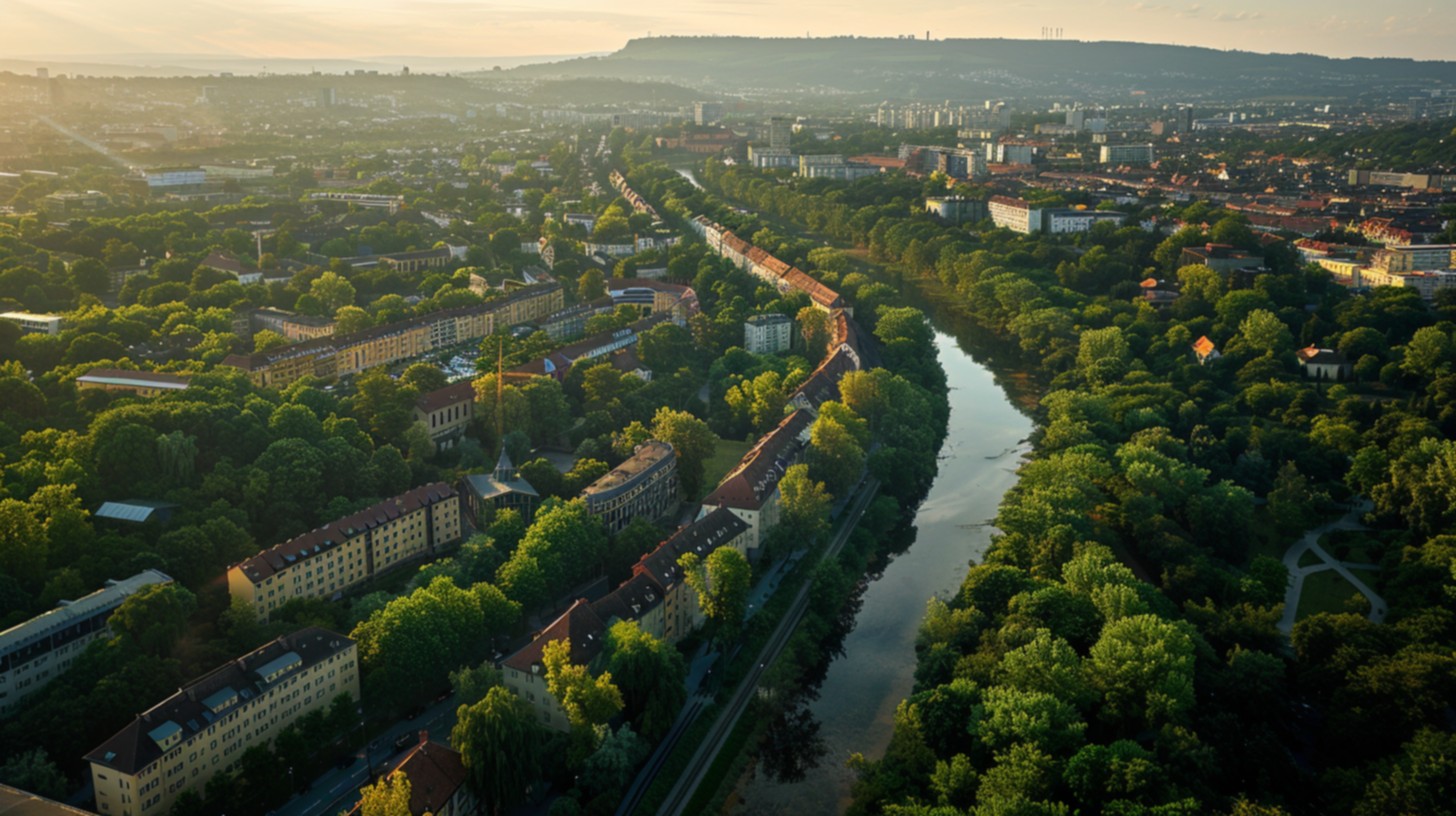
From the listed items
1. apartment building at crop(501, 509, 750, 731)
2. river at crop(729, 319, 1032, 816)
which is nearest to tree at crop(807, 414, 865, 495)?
river at crop(729, 319, 1032, 816)

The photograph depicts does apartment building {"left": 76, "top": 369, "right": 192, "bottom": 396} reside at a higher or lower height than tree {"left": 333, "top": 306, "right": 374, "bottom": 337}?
higher

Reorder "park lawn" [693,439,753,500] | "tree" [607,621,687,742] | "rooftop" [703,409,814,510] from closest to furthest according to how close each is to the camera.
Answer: "tree" [607,621,687,742], "rooftop" [703,409,814,510], "park lawn" [693,439,753,500]

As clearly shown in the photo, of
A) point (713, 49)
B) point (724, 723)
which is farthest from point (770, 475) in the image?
point (713, 49)

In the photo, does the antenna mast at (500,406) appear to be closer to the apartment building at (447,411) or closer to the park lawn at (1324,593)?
the apartment building at (447,411)

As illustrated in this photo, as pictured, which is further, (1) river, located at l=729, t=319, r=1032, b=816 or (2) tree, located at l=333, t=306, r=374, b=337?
(2) tree, located at l=333, t=306, r=374, b=337

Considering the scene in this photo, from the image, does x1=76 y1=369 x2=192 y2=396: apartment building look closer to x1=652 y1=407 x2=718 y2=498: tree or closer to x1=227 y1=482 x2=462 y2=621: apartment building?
x1=227 y1=482 x2=462 y2=621: apartment building

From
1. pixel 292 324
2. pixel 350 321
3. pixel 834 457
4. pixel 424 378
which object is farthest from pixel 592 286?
pixel 834 457

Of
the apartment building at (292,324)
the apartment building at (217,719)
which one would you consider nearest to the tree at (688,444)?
the apartment building at (217,719)

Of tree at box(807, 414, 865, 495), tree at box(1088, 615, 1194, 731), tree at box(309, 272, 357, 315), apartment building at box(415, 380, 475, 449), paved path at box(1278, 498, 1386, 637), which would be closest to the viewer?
tree at box(1088, 615, 1194, 731)
